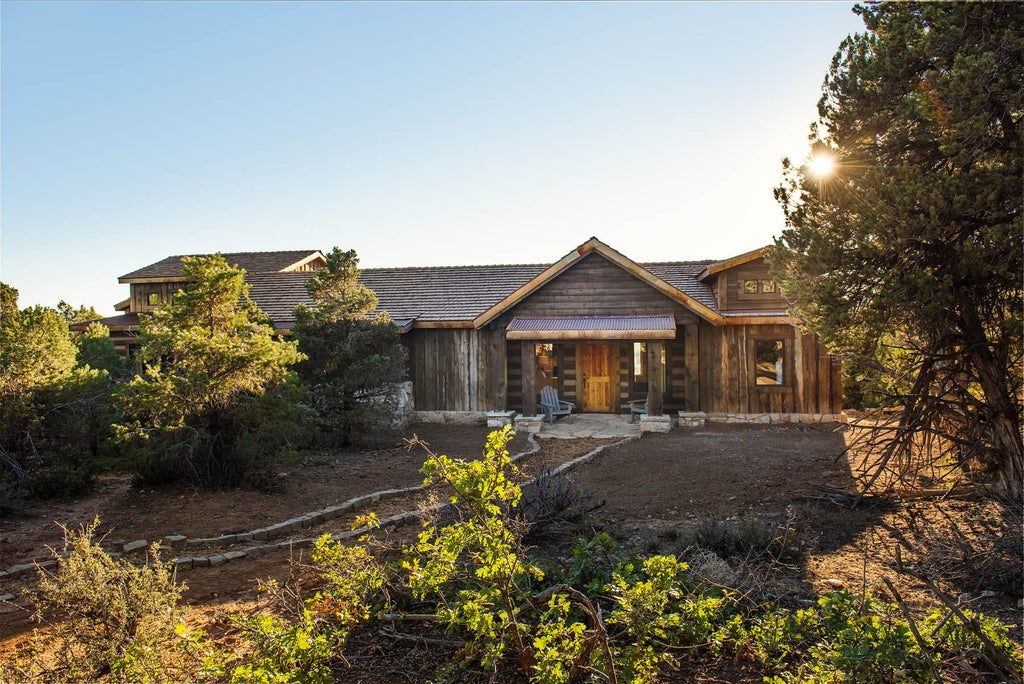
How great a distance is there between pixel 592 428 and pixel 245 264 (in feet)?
Result: 57.2

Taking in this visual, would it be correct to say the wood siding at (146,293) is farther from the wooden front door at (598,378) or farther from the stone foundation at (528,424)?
the wooden front door at (598,378)

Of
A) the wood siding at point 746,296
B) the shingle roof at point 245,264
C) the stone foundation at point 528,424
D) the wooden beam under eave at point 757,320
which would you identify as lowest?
the stone foundation at point 528,424

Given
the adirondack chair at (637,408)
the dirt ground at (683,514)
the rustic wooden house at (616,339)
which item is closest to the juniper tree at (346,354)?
the dirt ground at (683,514)

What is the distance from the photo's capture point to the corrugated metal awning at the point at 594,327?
49.8 ft

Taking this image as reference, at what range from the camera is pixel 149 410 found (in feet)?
28.7

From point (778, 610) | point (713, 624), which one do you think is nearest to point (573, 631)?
point (713, 624)

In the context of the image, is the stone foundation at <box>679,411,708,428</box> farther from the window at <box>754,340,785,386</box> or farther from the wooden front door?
the wooden front door

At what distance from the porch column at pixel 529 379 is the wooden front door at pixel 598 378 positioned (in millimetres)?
3628

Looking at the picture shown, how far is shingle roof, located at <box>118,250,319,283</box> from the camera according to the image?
2264cm

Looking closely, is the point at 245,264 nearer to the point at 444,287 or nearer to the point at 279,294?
the point at 279,294

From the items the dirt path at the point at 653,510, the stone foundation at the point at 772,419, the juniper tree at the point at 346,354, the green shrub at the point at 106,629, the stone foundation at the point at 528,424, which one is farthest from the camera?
the stone foundation at the point at 528,424

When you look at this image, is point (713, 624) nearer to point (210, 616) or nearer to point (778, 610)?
point (778, 610)

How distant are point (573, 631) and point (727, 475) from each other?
7.07m

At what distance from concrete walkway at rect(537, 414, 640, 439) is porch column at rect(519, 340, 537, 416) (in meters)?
0.65
